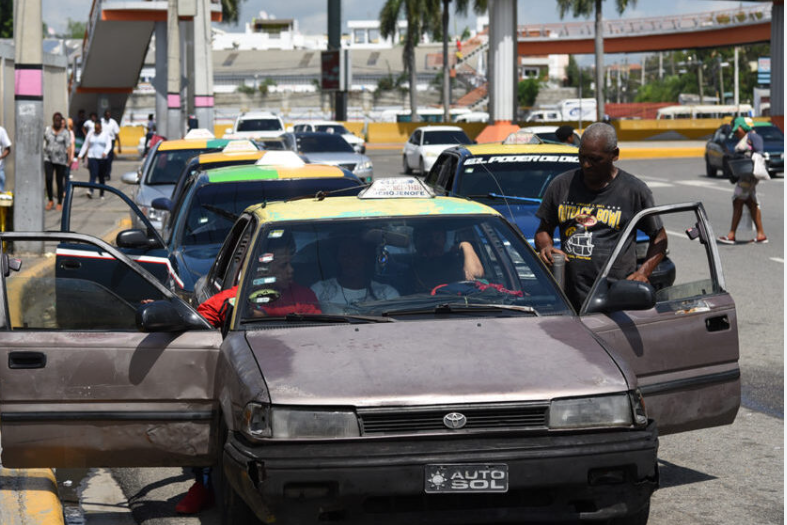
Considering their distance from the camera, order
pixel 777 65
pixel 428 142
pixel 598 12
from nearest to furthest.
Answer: pixel 428 142, pixel 777 65, pixel 598 12

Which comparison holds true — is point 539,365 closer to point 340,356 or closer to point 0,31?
point 340,356

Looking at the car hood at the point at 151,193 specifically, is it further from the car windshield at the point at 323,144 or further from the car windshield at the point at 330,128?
the car windshield at the point at 330,128

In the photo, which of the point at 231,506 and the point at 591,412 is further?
the point at 231,506

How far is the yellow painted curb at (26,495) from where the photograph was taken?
5617 millimetres

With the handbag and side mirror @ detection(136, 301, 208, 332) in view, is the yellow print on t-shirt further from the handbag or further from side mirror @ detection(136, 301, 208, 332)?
the handbag

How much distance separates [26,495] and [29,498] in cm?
5

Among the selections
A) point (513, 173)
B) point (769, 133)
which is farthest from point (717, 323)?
point (769, 133)

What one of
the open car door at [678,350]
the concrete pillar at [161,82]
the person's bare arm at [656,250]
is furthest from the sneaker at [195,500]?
the concrete pillar at [161,82]

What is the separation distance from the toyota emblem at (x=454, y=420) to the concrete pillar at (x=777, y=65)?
50.4 meters

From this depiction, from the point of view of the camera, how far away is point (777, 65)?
5334cm

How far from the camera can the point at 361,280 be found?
584 cm

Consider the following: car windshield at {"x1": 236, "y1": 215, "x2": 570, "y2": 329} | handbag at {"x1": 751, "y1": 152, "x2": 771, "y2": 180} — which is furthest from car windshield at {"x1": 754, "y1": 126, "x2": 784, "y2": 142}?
car windshield at {"x1": 236, "y1": 215, "x2": 570, "y2": 329}

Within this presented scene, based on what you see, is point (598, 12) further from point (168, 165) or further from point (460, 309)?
point (460, 309)

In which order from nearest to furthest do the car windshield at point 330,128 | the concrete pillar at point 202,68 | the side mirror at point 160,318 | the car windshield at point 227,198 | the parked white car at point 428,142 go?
the side mirror at point 160,318
the car windshield at point 227,198
the parked white car at point 428,142
the concrete pillar at point 202,68
the car windshield at point 330,128
